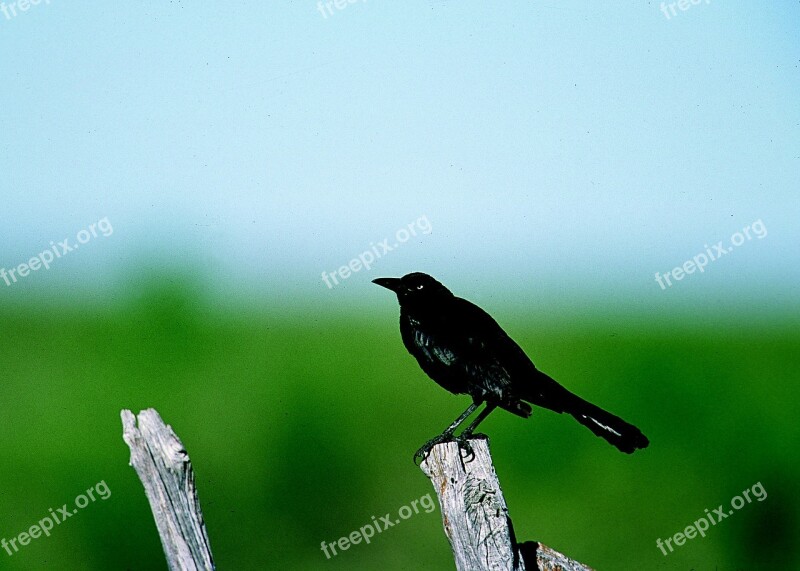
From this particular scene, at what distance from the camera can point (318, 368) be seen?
1206 centimetres

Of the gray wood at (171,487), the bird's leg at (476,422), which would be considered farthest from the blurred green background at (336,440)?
the gray wood at (171,487)

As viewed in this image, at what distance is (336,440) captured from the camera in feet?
34.7

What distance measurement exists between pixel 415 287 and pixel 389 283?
0.12 m

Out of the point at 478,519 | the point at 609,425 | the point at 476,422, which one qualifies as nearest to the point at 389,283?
the point at 476,422

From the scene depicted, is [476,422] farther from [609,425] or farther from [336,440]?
[336,440]

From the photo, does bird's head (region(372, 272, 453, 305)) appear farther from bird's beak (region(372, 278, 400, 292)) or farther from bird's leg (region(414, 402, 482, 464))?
bird's leg (region(414, 402, 482, 464))

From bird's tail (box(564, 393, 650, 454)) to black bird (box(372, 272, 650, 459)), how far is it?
0.27 ft

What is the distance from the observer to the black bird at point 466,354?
12.4 feet

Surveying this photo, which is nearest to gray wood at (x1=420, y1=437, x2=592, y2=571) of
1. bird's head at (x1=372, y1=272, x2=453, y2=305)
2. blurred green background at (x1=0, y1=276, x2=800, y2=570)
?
bird's head at (x1=372, y1=272, x2=453, y2=305)

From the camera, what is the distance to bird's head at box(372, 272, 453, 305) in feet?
12.9

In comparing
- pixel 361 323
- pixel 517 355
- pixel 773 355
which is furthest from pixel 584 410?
pixel 773 355

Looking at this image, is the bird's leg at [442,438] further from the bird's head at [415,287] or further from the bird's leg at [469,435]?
the bird's head at [415,287]

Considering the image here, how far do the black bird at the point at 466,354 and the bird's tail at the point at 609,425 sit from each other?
8 cm

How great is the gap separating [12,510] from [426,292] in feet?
21.6
